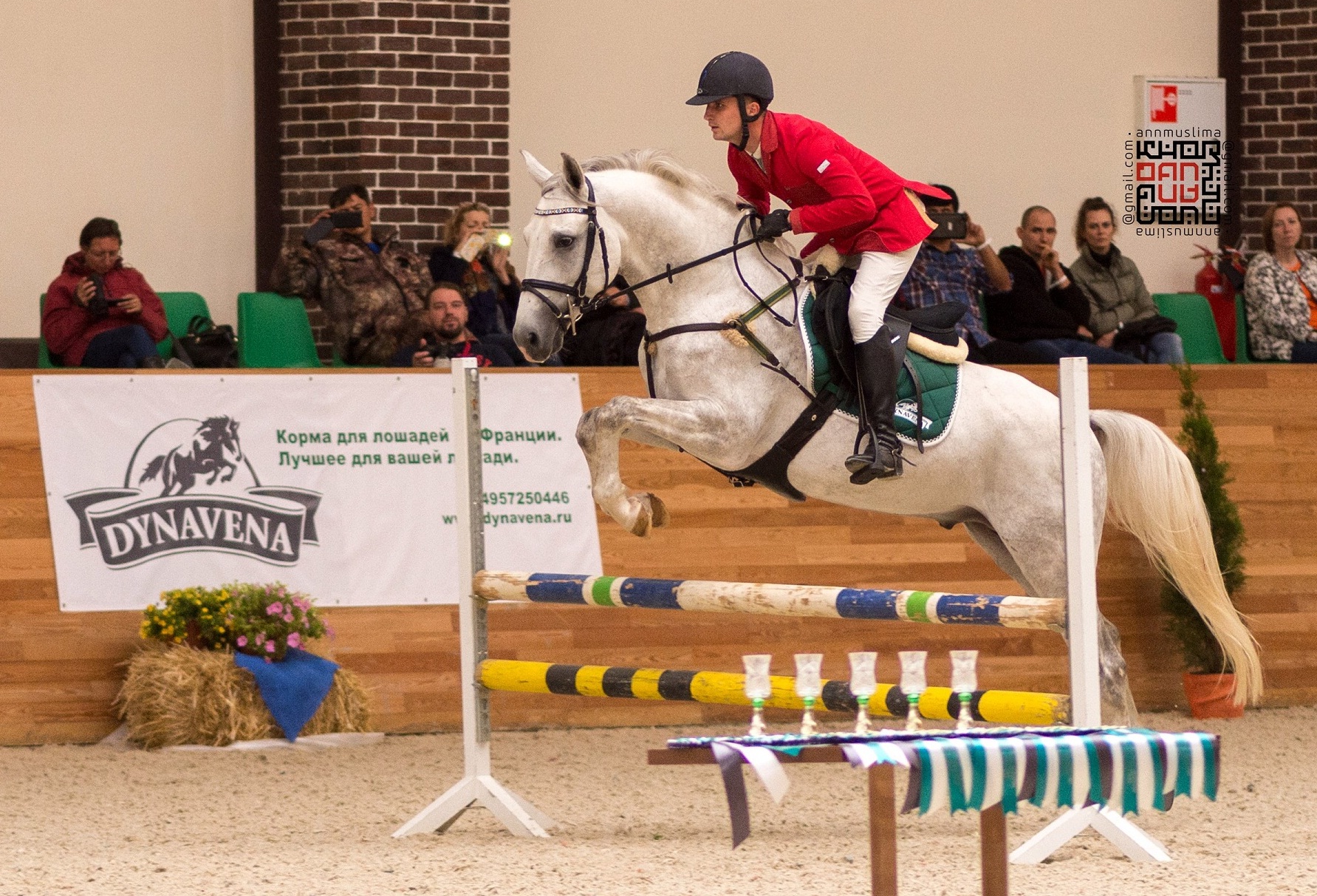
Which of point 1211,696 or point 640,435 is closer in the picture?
point 640,435

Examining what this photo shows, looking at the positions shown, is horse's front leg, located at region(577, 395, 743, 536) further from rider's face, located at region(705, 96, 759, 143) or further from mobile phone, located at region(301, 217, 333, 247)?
mobile phone, located at region(301, 217, 333, 247)

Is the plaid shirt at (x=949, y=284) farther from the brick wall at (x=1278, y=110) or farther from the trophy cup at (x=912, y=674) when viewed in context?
the trophy cup at (x=912, y=674)

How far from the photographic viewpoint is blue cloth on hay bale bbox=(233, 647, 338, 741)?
6.79 m

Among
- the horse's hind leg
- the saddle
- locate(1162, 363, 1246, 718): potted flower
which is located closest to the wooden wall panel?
locate(1162, 363, 1246, 718): potted flower

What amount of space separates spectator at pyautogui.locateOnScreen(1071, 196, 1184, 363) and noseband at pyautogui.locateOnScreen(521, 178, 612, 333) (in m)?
4.43

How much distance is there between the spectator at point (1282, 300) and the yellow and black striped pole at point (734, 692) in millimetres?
4490

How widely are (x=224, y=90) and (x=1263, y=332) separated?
17.8 ft

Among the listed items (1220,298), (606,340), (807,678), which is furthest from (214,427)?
(1220,298)

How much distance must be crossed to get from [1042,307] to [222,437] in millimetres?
3866

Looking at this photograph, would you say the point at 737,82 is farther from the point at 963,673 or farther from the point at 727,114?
the point at 963,673

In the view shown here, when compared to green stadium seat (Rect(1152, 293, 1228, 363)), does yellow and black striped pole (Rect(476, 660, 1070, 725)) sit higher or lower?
lower

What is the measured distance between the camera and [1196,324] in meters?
9.12

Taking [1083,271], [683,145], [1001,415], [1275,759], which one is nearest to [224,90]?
[683,145]

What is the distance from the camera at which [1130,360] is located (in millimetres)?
8219
